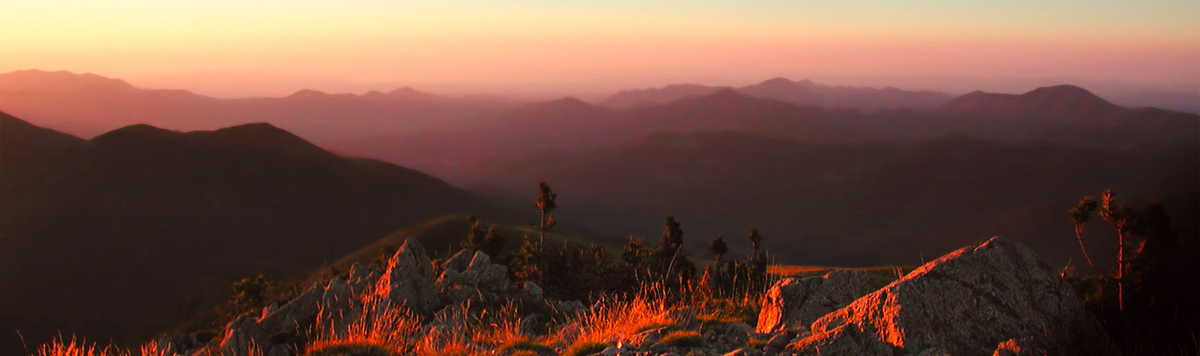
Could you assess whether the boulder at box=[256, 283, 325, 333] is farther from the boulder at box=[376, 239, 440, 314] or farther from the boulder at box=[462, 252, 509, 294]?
the boulder at box=[462, 252, 509, 294]

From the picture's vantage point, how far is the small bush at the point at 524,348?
9.14 m

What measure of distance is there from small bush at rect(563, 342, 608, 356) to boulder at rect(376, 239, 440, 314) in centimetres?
809

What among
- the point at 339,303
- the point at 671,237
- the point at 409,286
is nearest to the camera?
the point at 409,286

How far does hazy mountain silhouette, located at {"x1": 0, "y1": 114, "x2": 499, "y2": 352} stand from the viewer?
9681 centimetres

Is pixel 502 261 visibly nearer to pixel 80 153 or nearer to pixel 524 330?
pixel 524 330

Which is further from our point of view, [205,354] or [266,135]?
[266,135]

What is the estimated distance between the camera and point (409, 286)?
16.4 meters

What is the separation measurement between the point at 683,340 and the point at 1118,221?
17.9 ft

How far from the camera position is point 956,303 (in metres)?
7.39

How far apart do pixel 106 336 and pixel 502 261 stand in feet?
270

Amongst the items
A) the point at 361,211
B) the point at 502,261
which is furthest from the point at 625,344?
the point at 361,211

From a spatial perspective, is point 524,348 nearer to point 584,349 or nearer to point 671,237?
point 584,349

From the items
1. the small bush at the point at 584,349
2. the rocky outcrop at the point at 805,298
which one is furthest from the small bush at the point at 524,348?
the rocky outcrop at the point at 805,298

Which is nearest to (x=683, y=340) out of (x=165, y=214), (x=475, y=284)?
(x=475, y=284)
